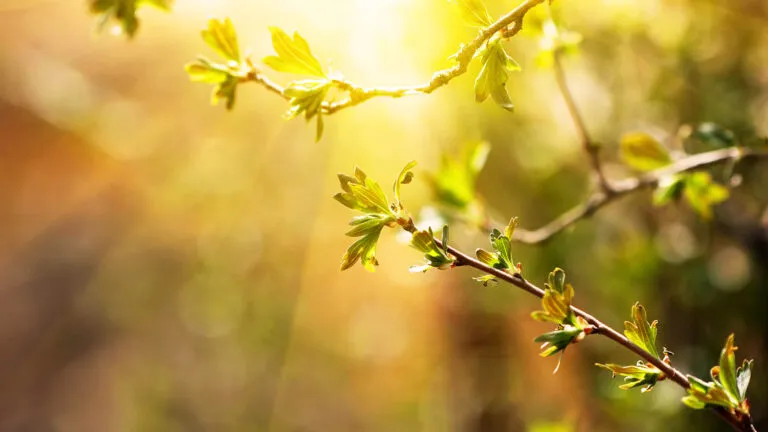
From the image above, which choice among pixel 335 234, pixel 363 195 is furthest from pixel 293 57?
pixel 335 234

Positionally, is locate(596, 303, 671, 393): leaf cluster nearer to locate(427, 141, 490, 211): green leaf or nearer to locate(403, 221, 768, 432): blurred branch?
locate(403, 221, 768, 432): blurred branch

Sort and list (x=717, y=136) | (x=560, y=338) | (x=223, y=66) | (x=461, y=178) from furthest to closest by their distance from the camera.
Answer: (x=461, y=178) → (x=717, y=136) → (x=223, y=66) → (x=560, y=338)

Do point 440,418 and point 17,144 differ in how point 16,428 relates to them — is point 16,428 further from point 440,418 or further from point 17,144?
point 440,418

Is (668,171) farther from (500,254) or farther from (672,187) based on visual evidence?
(500,254)

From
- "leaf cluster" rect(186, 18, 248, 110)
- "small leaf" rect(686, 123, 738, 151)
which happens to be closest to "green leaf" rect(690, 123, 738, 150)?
"small leaf" rect(686, 123, 738, 151)

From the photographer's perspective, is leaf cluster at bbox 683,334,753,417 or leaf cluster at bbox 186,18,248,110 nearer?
leaf cluster at bbox 683,334,753,417
